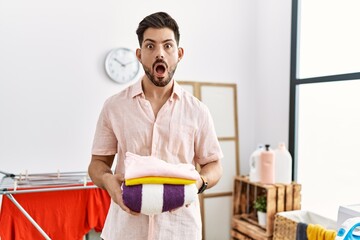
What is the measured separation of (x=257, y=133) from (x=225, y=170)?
0.48 m

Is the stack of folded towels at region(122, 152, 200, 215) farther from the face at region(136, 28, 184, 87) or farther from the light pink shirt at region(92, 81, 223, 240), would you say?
the face at region(136, 28, 184, 87)

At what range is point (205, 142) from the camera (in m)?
→ 1.14

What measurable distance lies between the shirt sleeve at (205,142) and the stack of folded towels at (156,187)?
0.74 ft

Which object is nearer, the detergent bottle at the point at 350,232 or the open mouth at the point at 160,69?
the open mouth at the point at 160,69

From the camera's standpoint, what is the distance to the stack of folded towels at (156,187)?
87 cm

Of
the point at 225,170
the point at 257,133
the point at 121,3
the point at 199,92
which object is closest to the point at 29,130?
the point at 121,3

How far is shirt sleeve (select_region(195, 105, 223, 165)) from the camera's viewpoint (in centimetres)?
113

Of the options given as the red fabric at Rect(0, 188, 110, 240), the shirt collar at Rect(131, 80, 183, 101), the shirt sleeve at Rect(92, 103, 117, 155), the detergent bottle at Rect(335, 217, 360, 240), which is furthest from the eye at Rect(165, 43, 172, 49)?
the red fabric at Rect(0, 188, 110, 240)

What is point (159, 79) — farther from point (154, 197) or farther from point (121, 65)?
point (121, 65)

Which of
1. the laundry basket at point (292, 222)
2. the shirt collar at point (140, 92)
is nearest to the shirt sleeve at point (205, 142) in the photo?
the shirt collar at point (140, 92)

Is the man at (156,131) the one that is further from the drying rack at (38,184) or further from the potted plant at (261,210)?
the potted plant at (261,210)

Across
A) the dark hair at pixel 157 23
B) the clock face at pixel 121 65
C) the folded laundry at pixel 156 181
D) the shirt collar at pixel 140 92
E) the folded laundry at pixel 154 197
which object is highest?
the clock face at pixel 121 65

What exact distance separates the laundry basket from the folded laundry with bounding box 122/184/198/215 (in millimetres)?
1541

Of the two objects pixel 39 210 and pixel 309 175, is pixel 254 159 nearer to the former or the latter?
pixel 309 175
